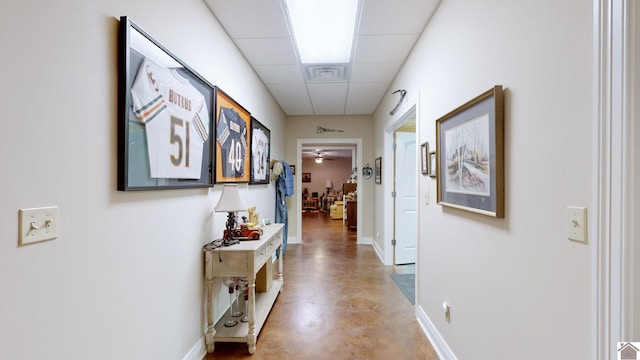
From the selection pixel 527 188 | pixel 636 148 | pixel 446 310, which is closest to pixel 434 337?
pixel 446 310

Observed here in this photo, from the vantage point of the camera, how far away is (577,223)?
0.91 meters

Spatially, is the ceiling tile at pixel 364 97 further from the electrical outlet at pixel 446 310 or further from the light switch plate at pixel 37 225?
the light switch plate at pixel 37 225

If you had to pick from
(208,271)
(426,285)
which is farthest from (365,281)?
(208,271)

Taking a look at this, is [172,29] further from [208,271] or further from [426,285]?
[426,285]

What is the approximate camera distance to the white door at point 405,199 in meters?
4.16

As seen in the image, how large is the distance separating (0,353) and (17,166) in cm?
55

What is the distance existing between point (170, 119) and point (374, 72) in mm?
2548

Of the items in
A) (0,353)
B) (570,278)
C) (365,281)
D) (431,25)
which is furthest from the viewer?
(365,281)

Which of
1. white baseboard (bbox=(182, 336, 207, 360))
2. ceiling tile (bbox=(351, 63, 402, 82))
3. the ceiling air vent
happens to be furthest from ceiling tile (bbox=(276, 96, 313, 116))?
white baseboard (bbox=(182, 336, 207, 360))

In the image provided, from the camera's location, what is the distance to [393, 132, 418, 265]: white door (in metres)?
4.16

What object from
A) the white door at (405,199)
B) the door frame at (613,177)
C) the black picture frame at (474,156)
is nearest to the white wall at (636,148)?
the door frame at (613,177)

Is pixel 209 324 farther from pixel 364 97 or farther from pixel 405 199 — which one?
pixel 364 97

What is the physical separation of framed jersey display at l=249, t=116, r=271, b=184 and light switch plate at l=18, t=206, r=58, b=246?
2086mm

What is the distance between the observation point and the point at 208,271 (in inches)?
76.9
